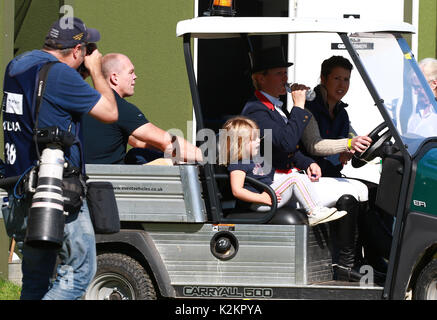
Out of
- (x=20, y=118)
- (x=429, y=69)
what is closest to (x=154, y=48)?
(x=429, y=69)

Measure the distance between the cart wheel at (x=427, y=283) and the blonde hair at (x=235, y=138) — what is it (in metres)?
1.17

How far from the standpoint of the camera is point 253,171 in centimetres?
501

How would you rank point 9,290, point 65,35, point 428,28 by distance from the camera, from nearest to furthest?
Result: point 65,35
point 9,290
point 428,28

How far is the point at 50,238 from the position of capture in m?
3.91

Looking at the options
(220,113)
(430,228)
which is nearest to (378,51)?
(430,228)

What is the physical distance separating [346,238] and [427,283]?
57cm

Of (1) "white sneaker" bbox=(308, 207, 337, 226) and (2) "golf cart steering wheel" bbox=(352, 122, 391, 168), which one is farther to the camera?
(2) "golf cart steering wheel" bbox=(352, 122, 391, 168)

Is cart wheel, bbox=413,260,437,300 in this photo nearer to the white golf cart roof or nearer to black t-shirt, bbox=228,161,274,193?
black t-shirt, bbox=228,161,274,193

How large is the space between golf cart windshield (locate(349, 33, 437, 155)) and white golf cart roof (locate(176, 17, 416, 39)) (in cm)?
8

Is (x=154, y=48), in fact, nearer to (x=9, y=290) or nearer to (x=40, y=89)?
(x=9, y=290)

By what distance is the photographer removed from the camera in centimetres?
412

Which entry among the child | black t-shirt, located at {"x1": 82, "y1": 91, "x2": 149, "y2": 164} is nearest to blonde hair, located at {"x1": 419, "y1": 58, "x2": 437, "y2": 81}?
the child

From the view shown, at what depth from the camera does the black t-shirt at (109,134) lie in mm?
5121
